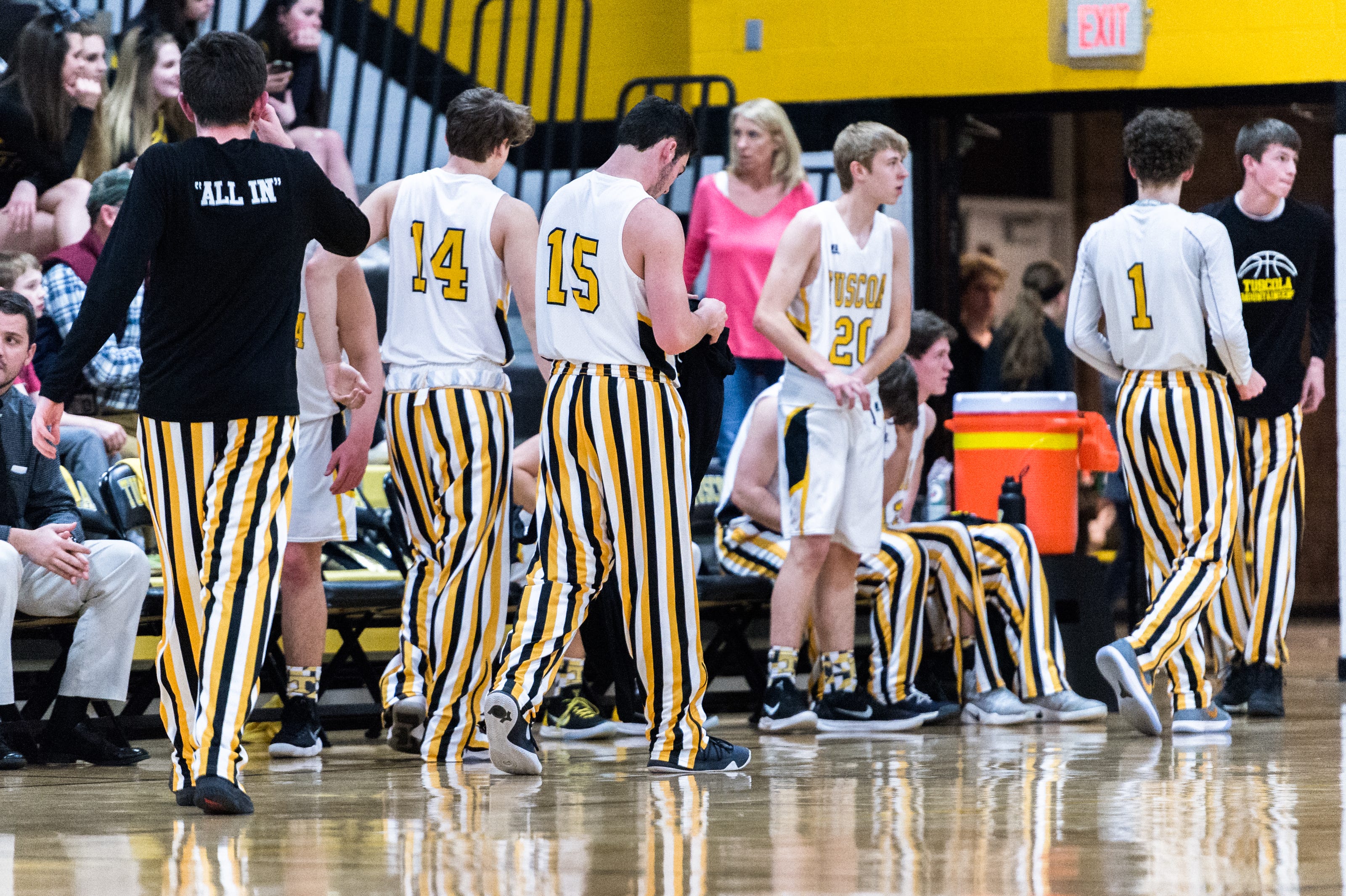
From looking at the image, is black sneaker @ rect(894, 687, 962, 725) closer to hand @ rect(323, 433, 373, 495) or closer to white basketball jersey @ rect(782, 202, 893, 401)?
white basketball jersey @ rect(782, 202, 893, 401)

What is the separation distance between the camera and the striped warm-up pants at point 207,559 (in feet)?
13.6

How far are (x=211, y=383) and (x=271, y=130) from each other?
0.71 m

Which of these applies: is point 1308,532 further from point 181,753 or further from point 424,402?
point 181,753

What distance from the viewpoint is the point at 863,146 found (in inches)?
241

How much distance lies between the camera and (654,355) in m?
4.79

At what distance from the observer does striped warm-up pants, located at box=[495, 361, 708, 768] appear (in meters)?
4.73

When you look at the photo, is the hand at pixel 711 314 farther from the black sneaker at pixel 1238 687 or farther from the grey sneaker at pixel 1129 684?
the black sneaker at pixel 1238 687

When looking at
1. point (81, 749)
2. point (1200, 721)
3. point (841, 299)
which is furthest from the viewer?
point (841, 299)

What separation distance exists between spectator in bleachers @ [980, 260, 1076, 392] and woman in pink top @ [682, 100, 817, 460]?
1.96 m

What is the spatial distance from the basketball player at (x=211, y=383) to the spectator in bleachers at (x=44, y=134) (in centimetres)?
331

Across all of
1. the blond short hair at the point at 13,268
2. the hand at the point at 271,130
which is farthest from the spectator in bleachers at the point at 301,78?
the hand at the point at 271,130

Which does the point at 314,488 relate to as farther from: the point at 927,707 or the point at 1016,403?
the point at 1016,403

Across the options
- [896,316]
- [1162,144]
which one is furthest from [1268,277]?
[896,316]

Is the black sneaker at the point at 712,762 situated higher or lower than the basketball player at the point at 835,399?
lower
